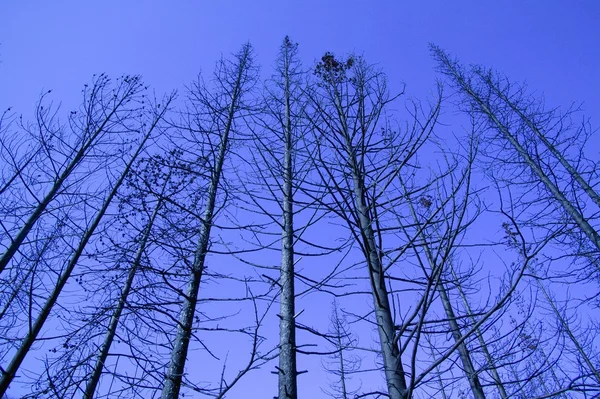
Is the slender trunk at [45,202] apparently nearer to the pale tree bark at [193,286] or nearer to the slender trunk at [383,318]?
the pale tree bark at [193,286]

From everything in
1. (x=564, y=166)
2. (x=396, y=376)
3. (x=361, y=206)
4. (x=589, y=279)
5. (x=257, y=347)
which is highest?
(x=564, y=166)

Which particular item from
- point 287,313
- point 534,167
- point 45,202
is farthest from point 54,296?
point 534,167

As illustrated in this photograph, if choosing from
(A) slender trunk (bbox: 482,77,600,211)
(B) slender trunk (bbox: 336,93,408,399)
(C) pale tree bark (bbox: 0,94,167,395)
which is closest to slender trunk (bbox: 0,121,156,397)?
(C) pale tree bark (bbox: 0,94,167,395)

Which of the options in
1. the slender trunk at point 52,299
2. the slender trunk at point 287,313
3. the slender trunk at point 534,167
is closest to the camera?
the slender trunk at point 287,313

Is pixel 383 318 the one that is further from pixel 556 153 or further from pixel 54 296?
pixel 556 153

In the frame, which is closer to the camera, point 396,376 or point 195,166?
point 396,376

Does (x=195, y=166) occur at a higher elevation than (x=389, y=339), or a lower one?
higher

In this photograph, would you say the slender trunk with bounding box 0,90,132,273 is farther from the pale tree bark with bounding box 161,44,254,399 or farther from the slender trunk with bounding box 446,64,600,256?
the slender trunk with bounding box 446,64,600,256

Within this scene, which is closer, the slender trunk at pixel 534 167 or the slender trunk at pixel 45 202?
the slender trunk at pixel 45 202

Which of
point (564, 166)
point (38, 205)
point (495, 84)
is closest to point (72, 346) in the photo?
point (38, 205)

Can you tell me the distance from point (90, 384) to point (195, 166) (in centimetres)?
441

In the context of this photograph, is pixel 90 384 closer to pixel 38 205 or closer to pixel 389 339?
pixel 38 205

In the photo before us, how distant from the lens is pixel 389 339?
1841mm

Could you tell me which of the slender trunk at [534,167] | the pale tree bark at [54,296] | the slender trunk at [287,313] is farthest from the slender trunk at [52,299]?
the slender trunk at [534,167]
